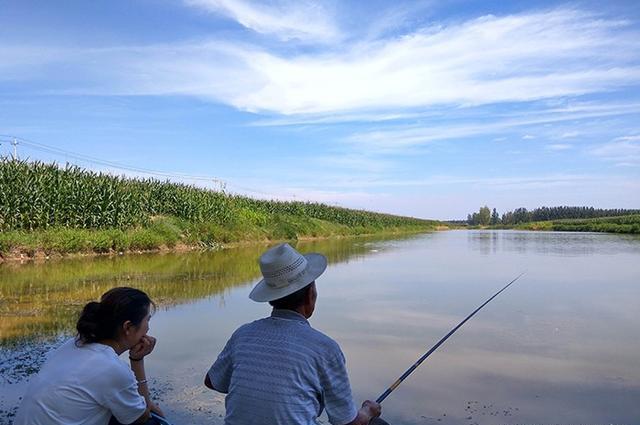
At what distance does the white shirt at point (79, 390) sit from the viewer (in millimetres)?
1918

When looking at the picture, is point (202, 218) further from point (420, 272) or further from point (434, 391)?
point (434, 391)

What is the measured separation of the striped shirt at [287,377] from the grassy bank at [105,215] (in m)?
13.4

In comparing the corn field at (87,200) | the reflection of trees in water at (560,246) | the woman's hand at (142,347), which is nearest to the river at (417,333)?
the woman's hand at (142,347)

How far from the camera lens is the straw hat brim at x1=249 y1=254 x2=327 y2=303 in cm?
197

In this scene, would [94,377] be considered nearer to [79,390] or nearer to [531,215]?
[79,390]

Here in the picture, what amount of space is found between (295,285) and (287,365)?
266 millimetres

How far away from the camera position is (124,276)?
36.7 ft

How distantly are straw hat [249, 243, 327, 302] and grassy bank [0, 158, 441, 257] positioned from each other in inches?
524

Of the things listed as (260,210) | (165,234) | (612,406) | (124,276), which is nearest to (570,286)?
(612,406)

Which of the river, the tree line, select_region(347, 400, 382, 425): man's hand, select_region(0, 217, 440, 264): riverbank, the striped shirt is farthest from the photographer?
the tree line

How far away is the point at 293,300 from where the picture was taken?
1983mm

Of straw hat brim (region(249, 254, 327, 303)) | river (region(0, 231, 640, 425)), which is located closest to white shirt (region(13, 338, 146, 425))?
straw hat brim (region(249, 254, 327, 303))

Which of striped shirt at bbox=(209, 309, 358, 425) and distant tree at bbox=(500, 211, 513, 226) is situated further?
distant tree at bbox=(500, 211, 513, 226)

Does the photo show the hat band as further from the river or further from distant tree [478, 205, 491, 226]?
distant tree [478, 205, 491, 226]
